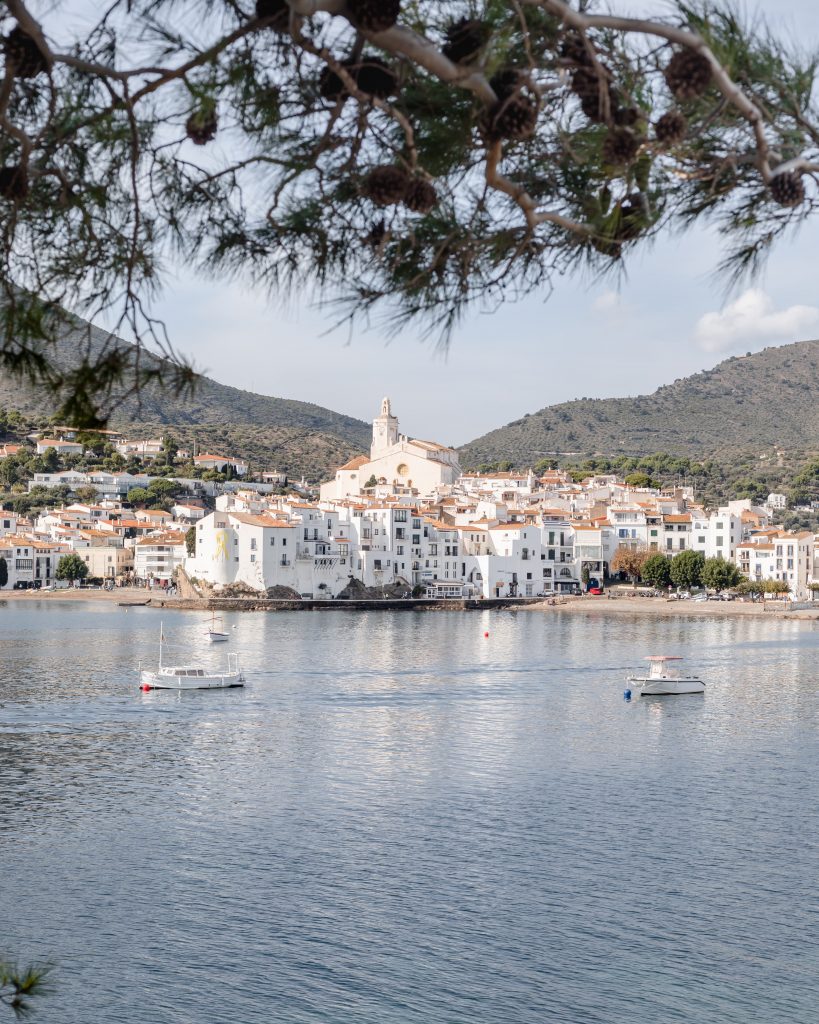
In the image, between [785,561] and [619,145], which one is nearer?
[619,145]

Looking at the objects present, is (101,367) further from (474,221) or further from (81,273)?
(474,221)

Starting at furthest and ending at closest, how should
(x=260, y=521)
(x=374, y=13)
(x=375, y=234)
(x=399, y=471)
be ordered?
1. (x=399, y=471)
2. (x=260, y=521)
3. (x=375, y=234)
4. (x=374, y=13)

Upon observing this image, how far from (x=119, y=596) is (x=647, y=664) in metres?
41.7

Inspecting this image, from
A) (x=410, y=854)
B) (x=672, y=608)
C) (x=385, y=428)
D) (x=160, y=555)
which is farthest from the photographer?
(x=385, y=428)

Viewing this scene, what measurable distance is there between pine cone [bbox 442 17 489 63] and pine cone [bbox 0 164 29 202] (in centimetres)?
114

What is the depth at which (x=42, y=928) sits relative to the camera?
39.7 feet

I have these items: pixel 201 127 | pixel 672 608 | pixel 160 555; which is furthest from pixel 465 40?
pixel 160 555

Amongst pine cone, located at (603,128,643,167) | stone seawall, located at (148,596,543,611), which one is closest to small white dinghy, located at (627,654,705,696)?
pine cone, located at (603,128,643,167)

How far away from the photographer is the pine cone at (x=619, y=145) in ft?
9.30

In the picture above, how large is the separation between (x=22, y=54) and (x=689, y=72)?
152 centimetres

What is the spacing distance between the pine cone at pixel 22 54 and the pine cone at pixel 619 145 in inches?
52.1

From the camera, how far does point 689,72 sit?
8.63ft

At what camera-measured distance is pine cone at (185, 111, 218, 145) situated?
282 centimetres

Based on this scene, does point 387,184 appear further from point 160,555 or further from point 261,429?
point 261,429
